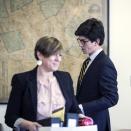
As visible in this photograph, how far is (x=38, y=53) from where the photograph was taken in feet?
5.84

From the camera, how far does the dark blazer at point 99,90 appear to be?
82.7 inches

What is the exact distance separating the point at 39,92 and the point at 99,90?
1.73 ft

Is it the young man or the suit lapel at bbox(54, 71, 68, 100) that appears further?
the young man

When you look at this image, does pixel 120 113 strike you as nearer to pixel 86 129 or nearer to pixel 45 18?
pixel 45 18

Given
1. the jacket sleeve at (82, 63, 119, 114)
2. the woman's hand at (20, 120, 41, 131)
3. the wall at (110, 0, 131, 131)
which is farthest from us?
the wall at (110, 0, 131, 131)

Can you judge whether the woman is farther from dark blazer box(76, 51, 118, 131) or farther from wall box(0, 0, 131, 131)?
wall box(0, 0, 131, 131)

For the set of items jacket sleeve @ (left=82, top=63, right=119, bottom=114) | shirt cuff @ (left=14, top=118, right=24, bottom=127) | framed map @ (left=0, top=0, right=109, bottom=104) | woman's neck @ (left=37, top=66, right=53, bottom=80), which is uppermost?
framed map @ (left=0, top=0, right=109, bottom=104)

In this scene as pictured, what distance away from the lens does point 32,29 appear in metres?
3.20

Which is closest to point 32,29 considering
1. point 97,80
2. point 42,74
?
point 97,80

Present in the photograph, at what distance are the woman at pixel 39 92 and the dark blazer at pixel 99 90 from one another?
334 millimetres

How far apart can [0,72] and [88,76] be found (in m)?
1.27

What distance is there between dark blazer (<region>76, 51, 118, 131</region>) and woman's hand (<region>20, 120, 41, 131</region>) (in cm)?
49

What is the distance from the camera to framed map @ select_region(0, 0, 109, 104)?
3.17 m

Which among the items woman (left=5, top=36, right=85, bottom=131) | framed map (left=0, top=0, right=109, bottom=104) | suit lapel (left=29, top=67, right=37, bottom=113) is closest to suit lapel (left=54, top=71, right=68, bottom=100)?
woman (left=5, top=36, right=85, bottom=131)
